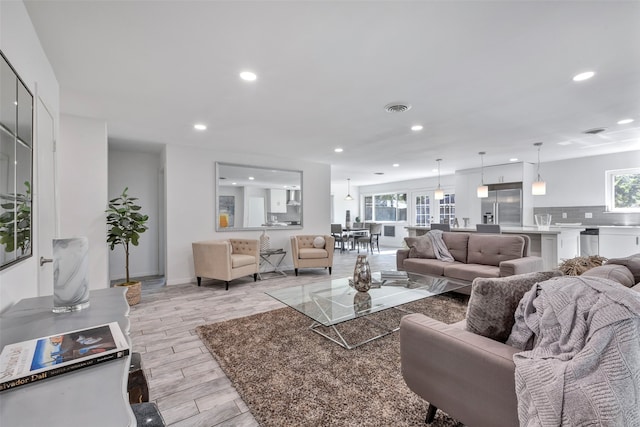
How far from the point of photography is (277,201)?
614 centimetres

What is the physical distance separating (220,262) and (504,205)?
660cm

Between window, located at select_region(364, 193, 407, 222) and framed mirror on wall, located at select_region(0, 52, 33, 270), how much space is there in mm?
9980

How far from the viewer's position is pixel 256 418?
1.67 m

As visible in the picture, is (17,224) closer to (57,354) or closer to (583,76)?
(57,354)

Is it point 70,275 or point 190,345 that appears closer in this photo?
point 70,275

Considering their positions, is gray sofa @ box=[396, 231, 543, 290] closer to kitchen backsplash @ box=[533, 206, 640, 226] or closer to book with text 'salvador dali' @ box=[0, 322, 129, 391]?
kitchen backsplash @ box=[533, 206, 640, 226]

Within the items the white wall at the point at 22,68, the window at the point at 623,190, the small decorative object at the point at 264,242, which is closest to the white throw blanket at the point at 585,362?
the white wall at the point at 22,68

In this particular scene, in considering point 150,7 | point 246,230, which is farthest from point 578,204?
point 150,7

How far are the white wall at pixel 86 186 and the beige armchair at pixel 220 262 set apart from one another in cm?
125

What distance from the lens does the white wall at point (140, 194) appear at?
5258 millimetres

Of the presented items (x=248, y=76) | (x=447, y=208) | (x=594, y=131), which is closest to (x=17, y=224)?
(x=248, y=76)

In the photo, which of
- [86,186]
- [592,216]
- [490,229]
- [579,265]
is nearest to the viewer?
[579,265]

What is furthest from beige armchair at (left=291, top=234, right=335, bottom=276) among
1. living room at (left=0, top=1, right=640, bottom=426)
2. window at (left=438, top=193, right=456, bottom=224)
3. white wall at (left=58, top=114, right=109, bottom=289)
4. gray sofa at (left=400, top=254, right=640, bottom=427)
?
window at (left=438, top=193, right=456, bottom=224)

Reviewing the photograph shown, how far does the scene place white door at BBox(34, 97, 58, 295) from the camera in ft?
6.13
